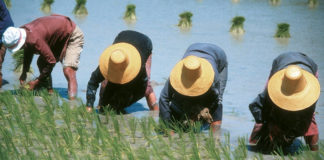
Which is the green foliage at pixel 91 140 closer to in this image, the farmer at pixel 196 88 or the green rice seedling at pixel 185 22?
the farmer at pixel 196 88

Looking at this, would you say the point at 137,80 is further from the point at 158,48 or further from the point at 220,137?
the point at 158,48

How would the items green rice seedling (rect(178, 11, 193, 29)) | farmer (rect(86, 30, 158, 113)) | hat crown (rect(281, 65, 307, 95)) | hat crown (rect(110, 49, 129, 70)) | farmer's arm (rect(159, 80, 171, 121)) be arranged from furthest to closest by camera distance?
green rice seedling (rect(178, 11, 193, 29)) < farmer (rect(86, 30, 158, 113)) < hat crown (rect(110, 49, 129, 70)) < farmer's arm (rect(159, 80, 171, 121)) < hat crown (rect(281, 65, 307, 95))

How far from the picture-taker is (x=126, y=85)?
4945 mm

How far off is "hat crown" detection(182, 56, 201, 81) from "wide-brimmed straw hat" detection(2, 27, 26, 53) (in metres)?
1.75

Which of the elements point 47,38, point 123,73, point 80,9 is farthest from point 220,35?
point 123,73

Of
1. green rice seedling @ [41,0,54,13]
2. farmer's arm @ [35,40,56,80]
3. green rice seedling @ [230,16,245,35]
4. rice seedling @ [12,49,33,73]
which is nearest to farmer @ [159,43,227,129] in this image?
farmer's arm @ [35,40,56,80]

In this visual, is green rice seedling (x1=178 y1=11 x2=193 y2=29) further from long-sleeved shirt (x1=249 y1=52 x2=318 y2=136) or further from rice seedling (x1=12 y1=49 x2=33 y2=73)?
long-sleeved shirt (x1=249 y1=52 x2=318 y2=136)

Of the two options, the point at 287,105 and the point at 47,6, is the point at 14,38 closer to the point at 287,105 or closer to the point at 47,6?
the point at 287,105

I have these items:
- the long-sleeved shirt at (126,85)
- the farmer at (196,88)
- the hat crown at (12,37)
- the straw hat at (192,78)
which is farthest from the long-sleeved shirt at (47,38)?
Answer: the straw hat at (192,78)

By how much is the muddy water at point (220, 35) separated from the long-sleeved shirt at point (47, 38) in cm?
70

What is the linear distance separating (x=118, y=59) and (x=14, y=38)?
1100 millimetres

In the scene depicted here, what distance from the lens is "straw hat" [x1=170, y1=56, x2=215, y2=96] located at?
405 cm

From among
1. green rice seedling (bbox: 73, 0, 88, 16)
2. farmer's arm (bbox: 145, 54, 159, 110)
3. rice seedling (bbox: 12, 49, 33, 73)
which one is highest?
farmer's arm (bbox: 145, 54, 159, 110)

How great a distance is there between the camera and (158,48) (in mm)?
9688
